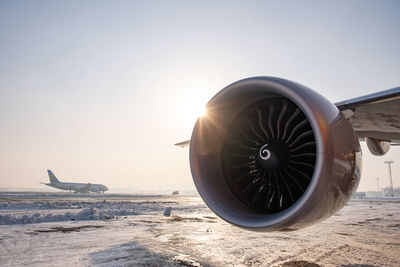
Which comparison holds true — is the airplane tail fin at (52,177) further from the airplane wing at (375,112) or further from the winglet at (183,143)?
the airplane wing at (375,112)

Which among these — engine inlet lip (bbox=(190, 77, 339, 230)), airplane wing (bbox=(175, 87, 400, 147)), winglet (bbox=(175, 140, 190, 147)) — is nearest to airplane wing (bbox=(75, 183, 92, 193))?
winglet (bbox=(175, 140, 190, 147))

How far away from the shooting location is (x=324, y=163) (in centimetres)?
241

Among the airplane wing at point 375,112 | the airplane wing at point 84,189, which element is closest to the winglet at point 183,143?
the airplane wing at point 375,112

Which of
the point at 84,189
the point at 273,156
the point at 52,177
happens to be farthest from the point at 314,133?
the point at 52,177

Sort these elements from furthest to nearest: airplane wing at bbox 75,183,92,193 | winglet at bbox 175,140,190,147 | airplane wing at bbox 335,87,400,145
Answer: airplane wing at bbox 75,183,92,193 < winglet at bbox 175,140,190,147 < airplane wing at bbox 335,87,400,145

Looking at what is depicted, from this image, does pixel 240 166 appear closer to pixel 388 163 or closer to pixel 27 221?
pixel 27 221

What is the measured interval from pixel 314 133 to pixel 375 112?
207 centimetres

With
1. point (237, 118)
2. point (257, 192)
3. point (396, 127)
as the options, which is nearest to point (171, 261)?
point (257, 192)

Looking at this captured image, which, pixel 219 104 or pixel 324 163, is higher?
pixel 219 104

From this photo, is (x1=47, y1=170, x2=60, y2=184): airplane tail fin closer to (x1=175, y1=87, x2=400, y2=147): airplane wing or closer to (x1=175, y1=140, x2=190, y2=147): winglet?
(x1=175, y1=140, x2=190, y2=147): winglet

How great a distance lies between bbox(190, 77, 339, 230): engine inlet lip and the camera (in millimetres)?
2455

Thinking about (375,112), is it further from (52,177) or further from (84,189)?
(52,177)

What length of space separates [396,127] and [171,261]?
419cm

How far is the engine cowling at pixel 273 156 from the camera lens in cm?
251
